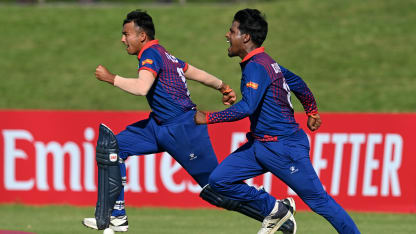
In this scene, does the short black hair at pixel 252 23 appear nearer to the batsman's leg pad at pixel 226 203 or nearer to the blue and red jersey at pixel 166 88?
the blue and red jersey at pixel 166 88

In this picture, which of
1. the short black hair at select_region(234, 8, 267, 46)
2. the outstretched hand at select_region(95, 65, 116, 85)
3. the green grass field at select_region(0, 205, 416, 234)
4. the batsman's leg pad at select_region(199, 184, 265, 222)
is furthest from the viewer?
the green grass field at select_region(0, 205, 416, 234)

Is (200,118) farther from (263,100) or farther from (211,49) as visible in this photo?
(211,49)

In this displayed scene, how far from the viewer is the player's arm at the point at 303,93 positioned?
684cm

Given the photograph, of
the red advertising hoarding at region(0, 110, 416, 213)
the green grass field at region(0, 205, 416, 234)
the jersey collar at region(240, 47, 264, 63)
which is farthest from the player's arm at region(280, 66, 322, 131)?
the red advertising hoarding at region(0, 110, 416, 213)

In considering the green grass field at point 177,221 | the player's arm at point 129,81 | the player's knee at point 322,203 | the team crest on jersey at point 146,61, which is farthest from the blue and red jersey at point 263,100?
the green grass field at point 177,221

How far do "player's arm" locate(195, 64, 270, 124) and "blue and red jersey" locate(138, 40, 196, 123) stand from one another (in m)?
1.00

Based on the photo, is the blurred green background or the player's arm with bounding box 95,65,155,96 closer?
the player's arm with bounding box 95,65,155,96

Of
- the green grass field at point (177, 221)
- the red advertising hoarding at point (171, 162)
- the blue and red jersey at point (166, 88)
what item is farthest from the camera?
the red advertising hoarding at point (171, 162)

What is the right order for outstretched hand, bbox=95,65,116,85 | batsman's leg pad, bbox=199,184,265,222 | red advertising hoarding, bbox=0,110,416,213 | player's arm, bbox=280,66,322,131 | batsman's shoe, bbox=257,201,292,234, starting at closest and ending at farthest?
outstretched hand, bbox=95,65,116,85
player's arm, bbox=280,66,322,131
batsman's leg pad, bbox=199,184,265,222
batsman's shoe, bbox=257,201,292,234
red advertising hoarding, bbox=0,110,416,213

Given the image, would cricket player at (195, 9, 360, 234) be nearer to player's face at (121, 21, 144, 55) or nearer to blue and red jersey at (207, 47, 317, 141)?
blue and red jersey at (207, 47, 317, 141)

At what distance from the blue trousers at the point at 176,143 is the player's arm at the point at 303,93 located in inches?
44.7

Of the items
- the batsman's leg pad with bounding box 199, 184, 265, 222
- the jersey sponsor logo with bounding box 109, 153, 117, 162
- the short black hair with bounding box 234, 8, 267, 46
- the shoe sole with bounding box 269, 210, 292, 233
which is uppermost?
the short black hair with bounding box 234, 8, 267, 46

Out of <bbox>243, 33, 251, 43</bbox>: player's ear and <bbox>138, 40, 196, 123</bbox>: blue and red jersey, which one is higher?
<bbox>243, 33, 251, 43</bbox>: player's ear

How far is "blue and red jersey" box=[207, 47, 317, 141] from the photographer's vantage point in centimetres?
630
